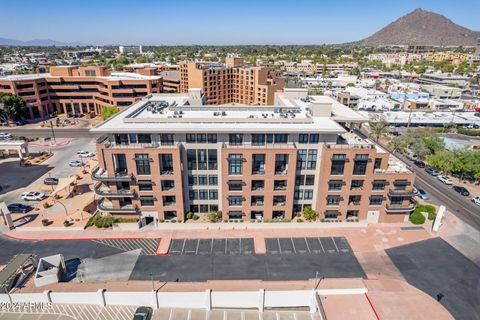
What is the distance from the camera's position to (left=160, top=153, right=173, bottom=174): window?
5595 centimetres

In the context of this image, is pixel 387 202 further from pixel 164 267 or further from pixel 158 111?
pixel 158 111

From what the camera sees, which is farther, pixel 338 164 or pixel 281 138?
pixel 338 164

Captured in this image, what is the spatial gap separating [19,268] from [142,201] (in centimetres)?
2180

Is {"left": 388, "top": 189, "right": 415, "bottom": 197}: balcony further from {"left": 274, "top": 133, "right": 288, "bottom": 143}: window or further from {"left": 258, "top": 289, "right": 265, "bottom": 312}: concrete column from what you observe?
{"left": 258, "top": 289, "right": 265, "bottom": 312}: concrete column

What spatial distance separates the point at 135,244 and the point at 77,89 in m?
118

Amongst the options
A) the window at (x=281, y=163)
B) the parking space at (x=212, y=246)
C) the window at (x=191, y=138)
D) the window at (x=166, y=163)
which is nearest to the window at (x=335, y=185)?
the window at (x=281, y=163)

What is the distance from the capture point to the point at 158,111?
227 ft

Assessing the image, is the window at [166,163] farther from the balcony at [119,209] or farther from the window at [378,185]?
the window at [378,185]

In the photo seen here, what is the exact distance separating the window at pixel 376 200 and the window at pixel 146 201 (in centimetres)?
4513

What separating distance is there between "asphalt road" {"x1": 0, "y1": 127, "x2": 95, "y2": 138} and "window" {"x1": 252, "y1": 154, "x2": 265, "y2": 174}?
8663 centimetres

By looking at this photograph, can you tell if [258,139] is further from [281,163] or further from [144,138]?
[144,138]

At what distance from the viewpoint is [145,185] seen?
58.2 m

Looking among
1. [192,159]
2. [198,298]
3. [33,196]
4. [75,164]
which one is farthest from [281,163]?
[75,164]

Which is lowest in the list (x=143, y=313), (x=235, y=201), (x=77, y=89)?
(x=143, y=313)
